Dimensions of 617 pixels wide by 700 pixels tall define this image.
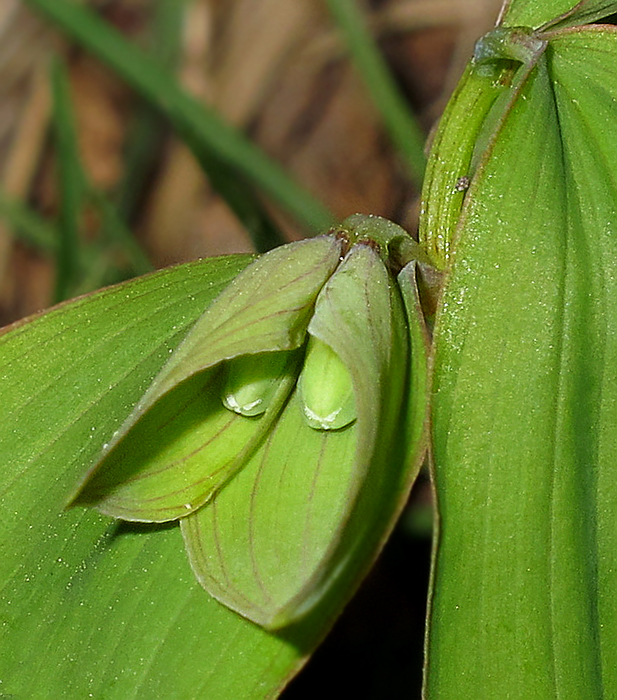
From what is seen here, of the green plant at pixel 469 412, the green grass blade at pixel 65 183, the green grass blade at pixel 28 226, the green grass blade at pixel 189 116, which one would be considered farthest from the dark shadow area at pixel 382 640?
the green grass blade at pixel 28 226

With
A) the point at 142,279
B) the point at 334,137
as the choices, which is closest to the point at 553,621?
the point at 142,279

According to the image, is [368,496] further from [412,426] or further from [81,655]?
[81,655]

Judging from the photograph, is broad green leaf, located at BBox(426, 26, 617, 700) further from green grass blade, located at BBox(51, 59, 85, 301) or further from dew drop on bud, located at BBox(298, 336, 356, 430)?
green grass blade, located at BBox(51, 59, 85, 301)

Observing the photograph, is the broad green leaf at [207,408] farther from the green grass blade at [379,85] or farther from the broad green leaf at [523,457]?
the green grass blade at [379,85]

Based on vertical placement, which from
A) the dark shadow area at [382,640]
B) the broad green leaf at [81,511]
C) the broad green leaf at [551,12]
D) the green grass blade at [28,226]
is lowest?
the broad green leaf at [81,511]

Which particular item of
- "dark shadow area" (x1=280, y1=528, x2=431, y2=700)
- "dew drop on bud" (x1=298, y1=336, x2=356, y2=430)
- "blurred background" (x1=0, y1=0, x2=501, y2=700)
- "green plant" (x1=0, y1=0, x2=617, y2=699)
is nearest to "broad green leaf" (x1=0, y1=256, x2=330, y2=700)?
"green plant" (x1=0, y1=0, x2=617, y2=699)

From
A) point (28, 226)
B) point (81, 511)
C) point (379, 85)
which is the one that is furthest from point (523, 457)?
point (28, 226)

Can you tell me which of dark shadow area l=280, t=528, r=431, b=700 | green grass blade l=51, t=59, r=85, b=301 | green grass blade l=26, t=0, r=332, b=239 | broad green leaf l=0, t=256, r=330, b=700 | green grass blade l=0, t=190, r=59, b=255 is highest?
green grass blade l=26, t=0, r=332, b=239
